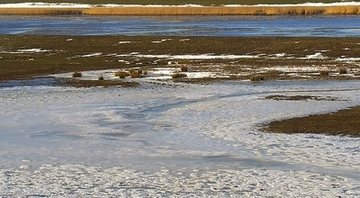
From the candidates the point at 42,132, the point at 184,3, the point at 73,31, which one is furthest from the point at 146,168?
the point at 184,3

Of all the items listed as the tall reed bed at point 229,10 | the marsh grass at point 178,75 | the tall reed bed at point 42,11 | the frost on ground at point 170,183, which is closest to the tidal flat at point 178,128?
the frost on ground at point 170,183

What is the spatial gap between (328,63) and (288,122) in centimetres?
1781

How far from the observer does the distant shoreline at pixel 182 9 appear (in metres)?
94.0

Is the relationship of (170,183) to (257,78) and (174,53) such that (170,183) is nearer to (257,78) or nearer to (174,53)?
(257,78)

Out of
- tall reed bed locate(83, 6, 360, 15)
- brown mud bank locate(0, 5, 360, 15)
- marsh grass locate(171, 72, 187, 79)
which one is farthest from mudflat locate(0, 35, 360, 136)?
brown mud bank locate(0, 5, 360, 15)

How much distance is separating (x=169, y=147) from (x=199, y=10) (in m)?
85.6

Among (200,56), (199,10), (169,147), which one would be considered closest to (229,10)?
(199,10)

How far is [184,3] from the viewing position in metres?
115

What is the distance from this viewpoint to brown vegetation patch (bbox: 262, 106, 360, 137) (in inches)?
766

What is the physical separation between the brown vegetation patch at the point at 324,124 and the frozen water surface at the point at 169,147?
21.5 inches

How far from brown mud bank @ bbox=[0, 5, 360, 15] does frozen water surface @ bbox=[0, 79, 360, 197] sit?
2592 inches

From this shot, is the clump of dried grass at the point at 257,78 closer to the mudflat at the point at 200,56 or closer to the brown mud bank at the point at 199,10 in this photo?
the mudflat at the point at 200,56

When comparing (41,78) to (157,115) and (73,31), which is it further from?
(73,31)

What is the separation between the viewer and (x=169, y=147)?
710 inches
